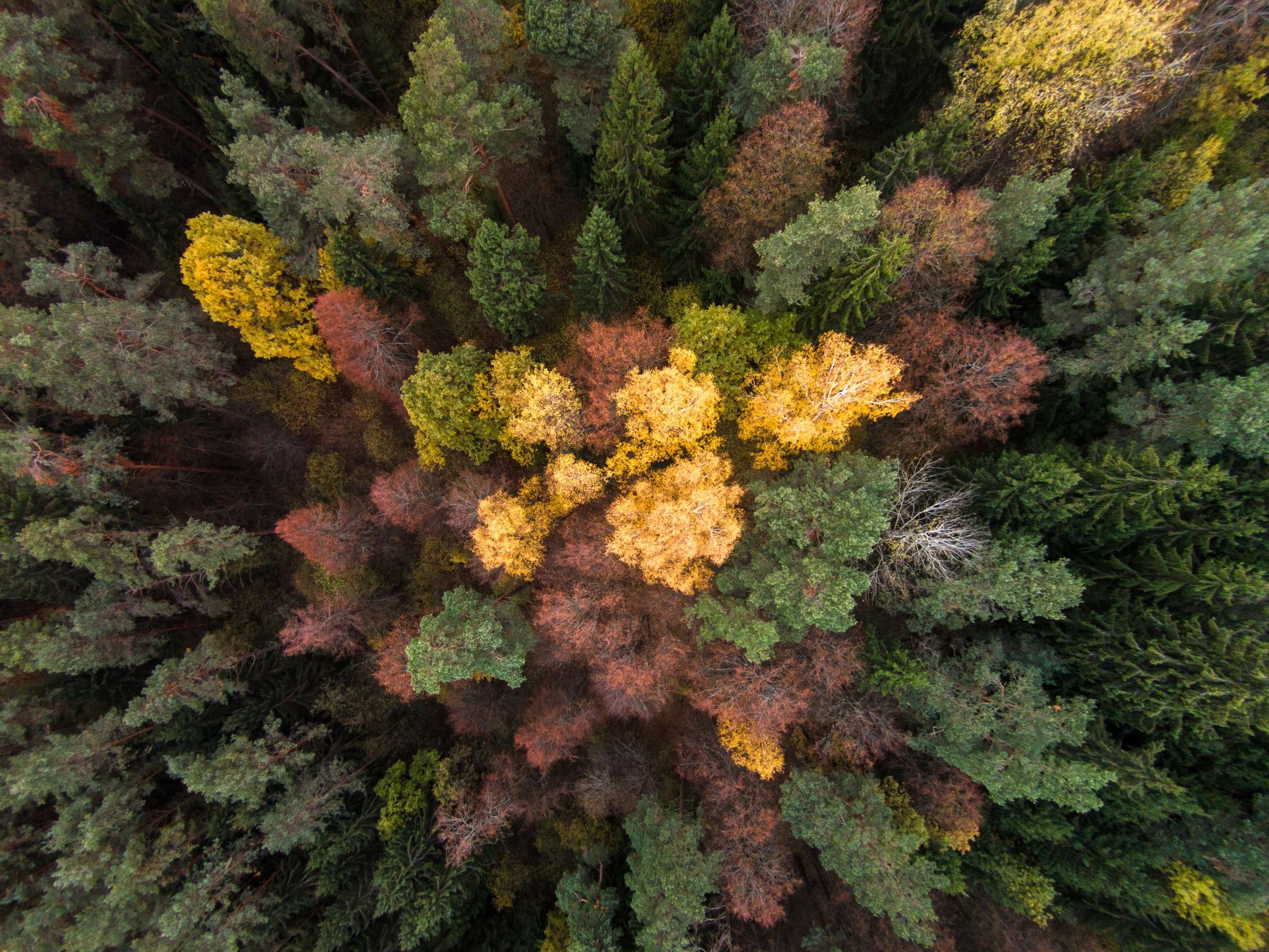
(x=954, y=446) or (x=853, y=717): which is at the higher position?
(x=954, y=446)

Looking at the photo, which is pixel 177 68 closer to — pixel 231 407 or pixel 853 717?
pixel 231 407

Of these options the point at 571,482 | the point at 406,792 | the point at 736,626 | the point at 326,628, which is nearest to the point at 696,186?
the point at 571,482

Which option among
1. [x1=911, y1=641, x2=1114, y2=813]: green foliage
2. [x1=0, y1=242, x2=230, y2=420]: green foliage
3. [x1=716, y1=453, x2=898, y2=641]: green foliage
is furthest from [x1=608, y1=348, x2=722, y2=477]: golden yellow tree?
[x1=0, y1=242, x2=230, y2=420]: green foliage

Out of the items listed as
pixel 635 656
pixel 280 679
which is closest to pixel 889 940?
pixel 635 656

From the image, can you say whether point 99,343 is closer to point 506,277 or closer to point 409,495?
point 409,495

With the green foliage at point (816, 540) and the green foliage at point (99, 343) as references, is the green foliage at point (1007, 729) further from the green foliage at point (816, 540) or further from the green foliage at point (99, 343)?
the green foliage at point (99, 343)
